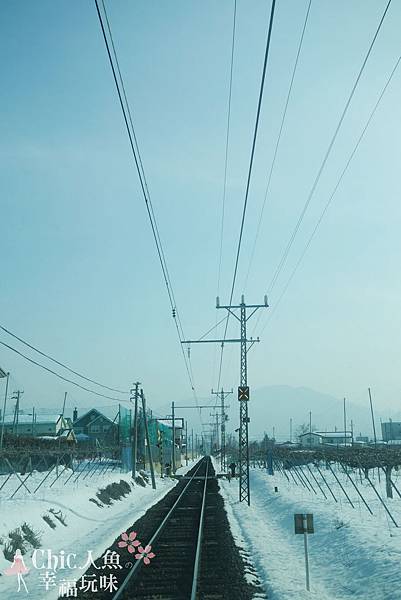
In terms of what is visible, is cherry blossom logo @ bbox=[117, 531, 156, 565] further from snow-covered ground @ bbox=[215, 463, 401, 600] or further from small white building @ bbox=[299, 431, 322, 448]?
small white building @ bbox=[299, 431, 322, 448]

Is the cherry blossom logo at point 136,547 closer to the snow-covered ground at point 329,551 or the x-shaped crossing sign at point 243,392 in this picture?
the snow-covered ground at point 329,551

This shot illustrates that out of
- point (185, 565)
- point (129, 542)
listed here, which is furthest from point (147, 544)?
point (185, 565)

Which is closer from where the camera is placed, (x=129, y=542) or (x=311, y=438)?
(x=129, y=542)

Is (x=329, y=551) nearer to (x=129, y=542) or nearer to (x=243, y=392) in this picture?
(x=129, y=542)

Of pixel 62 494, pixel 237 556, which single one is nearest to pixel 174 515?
pixel 62 494

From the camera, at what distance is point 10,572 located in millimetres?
12664

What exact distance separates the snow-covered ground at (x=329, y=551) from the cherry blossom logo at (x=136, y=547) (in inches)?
110

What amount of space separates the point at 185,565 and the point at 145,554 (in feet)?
6.17

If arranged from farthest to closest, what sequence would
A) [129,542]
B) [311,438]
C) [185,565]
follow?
[311,438] < [129,542] < [185,565]

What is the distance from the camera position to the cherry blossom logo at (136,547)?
1430 cm

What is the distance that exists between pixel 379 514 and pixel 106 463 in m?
40.4

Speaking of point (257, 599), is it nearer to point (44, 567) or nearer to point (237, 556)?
point (237, 556)

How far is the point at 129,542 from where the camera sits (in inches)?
651

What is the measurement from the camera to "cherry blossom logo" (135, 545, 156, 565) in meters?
14.0
